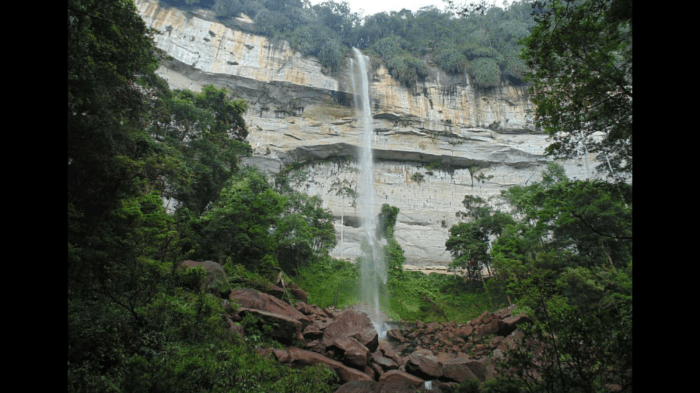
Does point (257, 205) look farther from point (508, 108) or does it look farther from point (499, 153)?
point (508, 108)

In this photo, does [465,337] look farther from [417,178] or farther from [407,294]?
[417,178]

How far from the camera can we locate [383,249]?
76.1ft

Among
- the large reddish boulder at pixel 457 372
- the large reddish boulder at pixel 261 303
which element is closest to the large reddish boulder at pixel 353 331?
the large reddish boulder at pixel 261 303

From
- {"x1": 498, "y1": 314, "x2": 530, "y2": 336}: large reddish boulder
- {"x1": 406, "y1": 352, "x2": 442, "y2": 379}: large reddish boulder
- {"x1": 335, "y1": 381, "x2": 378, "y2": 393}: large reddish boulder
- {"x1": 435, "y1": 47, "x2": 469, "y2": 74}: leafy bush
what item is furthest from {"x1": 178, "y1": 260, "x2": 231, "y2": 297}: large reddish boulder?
{"x1": 435, "y1": 47, "x2": 469, "y2": 74}: leafy bush

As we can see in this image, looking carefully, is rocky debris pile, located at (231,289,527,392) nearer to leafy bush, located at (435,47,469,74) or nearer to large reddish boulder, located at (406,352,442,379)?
large reddish boulder, located at (406,352,442,379)

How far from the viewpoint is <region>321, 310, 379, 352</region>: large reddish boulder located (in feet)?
27.2

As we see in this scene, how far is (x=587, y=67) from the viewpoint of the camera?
4430mm

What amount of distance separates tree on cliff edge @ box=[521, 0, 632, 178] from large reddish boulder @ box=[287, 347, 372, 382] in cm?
552

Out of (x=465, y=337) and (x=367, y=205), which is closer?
(x=465, y=337)

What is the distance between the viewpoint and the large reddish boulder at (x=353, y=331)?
27.2ft

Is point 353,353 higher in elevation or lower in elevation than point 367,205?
lower

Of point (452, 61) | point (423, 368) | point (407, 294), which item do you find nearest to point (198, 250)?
point (423, 368)

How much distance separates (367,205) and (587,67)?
23427 millimetres
